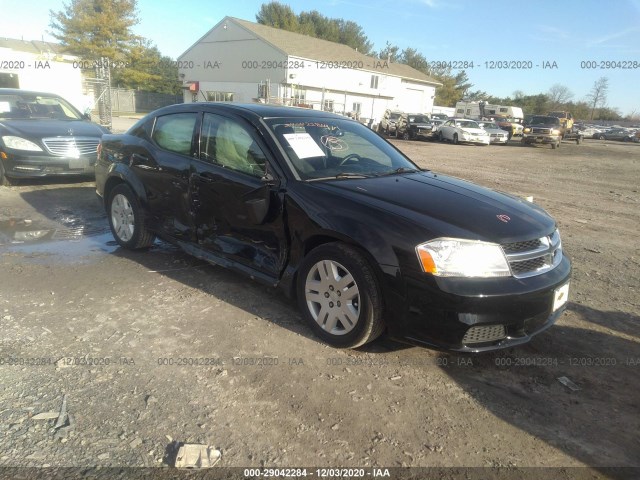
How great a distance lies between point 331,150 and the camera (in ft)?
13.1

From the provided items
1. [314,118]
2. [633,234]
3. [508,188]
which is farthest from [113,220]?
[508,188]

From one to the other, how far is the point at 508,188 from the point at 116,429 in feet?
34.0

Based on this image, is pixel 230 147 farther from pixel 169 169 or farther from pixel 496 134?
pixel 496 134

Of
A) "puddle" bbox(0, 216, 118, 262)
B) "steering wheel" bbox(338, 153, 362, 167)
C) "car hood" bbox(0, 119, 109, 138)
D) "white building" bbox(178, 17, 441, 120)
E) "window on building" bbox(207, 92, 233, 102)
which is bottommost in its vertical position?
"puddle" bbox(0, 216, 118, 262)

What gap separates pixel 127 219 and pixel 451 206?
3.57 meters

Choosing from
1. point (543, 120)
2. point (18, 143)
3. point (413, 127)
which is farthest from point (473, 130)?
point (18, 143)

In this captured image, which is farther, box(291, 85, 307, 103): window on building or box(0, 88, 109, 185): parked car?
box(291, 85, 307, 103): window on building

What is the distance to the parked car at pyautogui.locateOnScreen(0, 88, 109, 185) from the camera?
781 cm

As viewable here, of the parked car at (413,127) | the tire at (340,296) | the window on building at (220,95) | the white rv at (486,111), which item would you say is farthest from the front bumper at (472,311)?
the white rv at (486,111)

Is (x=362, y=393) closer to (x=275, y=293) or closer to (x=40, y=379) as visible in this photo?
(x=275, y=293)

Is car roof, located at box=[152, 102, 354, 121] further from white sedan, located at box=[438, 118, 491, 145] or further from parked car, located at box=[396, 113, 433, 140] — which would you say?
parked car, located at box=[396, 113, 433, 140]

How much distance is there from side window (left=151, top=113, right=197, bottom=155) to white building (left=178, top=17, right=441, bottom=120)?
27.4 meters

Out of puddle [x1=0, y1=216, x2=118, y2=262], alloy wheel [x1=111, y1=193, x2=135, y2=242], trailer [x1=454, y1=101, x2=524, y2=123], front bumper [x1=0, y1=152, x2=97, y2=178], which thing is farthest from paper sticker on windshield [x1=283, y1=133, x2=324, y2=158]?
trailer [x1=454, y1=101, x2=524, y2=123]

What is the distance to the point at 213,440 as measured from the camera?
2436 mm
